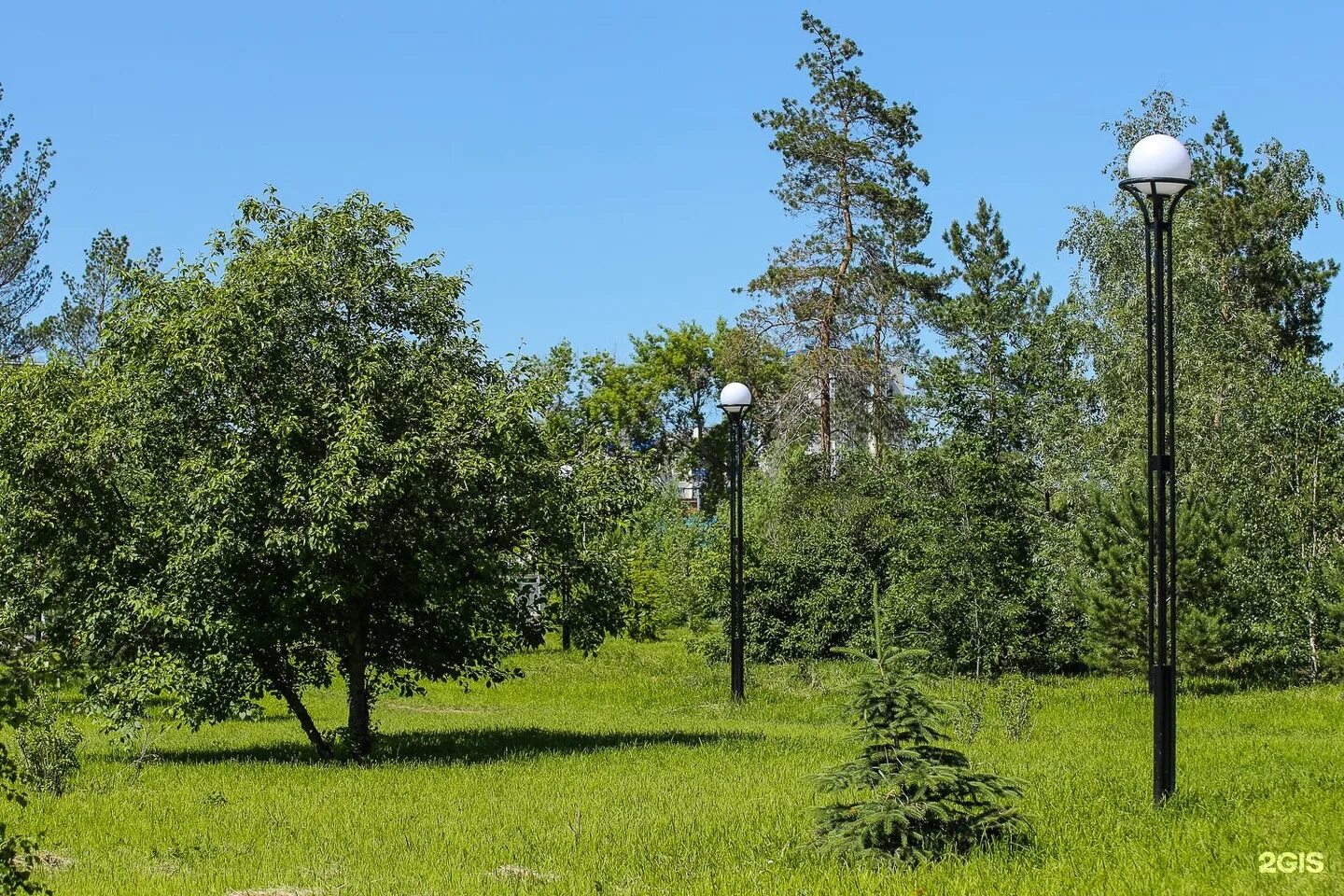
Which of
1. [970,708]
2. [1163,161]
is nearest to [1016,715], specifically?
[970,708]

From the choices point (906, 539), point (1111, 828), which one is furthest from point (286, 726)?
point (1111, 828)

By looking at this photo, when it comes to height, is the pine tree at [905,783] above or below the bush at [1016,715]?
above

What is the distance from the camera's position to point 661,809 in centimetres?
1057

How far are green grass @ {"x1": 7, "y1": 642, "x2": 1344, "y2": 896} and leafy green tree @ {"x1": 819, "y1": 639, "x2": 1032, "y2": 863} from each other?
179mm

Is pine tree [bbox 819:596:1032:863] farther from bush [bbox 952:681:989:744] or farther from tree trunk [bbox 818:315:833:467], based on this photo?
tree trunk [bbox 818:315:833:467]

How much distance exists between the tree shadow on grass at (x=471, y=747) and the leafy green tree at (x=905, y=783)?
789 cm

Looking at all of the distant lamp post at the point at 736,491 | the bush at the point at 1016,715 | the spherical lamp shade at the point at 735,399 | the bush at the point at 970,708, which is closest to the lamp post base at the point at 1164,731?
the bush at the point at 970,708

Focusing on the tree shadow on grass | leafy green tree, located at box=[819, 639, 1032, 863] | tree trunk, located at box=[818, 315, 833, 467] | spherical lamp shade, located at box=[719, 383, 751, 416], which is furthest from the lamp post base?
tree trunk, located at box=[818, 315, 833, 467]

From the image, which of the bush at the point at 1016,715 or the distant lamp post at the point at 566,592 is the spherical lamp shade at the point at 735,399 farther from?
the bush at the point at 1016,715

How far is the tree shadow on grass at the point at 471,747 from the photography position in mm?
15367

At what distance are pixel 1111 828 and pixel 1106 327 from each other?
23905mm

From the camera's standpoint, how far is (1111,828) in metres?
8.38

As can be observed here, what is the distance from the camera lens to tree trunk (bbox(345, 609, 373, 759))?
15477 millimetres

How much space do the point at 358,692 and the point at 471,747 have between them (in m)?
1.70
